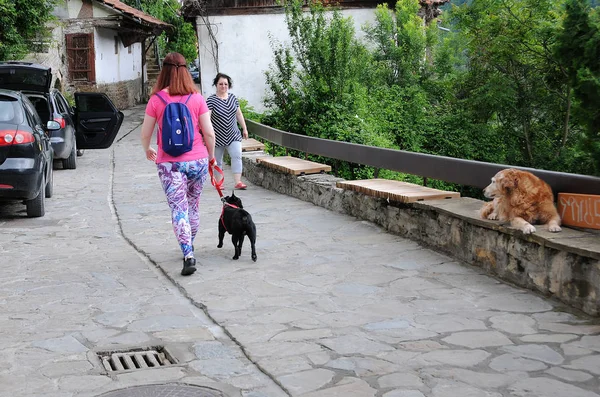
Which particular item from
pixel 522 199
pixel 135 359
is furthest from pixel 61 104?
pixel 135 359

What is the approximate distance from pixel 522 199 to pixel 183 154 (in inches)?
117

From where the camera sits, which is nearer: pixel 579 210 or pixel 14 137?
pixel 579 210

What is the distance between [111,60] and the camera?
38062 millimetres

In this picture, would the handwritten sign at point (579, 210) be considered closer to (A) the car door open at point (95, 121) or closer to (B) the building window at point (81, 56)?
(A) the car door open at point (95, 121)

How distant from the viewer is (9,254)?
344 inches

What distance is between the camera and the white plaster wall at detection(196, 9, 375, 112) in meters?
29.0

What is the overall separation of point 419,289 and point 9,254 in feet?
14.7

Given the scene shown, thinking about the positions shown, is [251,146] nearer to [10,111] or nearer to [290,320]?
[10,111]

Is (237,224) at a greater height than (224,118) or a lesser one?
lesser

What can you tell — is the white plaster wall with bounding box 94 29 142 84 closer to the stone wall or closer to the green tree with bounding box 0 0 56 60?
the stone wall

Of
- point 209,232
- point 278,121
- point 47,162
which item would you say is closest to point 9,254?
point 209,232

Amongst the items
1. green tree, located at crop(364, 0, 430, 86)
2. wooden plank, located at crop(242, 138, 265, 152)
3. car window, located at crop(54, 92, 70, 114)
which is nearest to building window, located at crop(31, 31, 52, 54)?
car window, located at crop(54, 92, 70, 114)

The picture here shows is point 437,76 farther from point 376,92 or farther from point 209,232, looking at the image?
point 209,232

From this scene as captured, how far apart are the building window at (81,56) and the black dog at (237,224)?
28.1 meters
